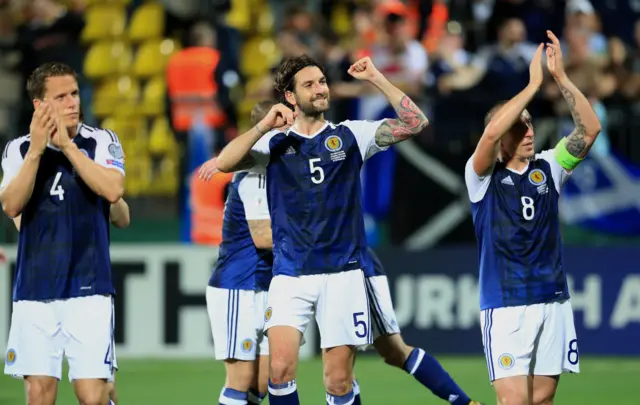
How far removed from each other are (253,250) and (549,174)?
208 cm

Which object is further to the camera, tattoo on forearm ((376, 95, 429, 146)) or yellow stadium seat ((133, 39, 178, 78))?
yellow stadium seat ((133, 39, 178, 78))

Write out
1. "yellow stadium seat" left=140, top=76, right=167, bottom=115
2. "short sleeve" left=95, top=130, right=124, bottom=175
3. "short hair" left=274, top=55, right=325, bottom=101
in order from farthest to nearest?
1. "yellow stadium seat" left=140, top=76, right=167, bottom=115
2. "short hair" left=274, top=55, right=325, bottom=101
3. "short sleeve" left=95, top=130, right=124, bottom=175

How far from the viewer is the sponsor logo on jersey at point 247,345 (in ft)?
27.2

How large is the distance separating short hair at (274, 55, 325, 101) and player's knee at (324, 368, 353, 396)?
5.43 ft

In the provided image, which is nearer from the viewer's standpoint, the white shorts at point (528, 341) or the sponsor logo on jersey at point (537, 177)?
the white shorts at point (528, 341)

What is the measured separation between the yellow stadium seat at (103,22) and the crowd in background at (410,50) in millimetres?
178

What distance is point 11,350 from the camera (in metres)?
6.78

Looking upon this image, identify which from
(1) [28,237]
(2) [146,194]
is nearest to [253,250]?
(1) [28,237]

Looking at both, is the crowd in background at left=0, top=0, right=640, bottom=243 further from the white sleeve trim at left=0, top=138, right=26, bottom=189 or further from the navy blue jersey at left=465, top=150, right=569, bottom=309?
the white sleeve trim at left=0, top=138, right=26, bottom=189

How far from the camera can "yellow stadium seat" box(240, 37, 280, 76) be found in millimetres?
16150

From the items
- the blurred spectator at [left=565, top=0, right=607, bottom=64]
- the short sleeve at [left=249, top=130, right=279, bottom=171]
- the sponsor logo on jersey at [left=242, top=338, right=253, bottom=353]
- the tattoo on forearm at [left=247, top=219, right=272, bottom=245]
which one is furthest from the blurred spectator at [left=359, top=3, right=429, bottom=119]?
the short sleeve at [left=249, top=130, right=279, bottom=171]

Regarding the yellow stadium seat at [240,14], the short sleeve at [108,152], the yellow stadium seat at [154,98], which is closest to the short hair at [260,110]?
the short sleeve at [108,152]

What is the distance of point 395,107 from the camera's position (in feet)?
24.4

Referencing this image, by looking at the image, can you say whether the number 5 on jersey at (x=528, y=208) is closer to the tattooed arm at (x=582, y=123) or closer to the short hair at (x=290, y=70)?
the tattooed arm at (x=582, y=123)
